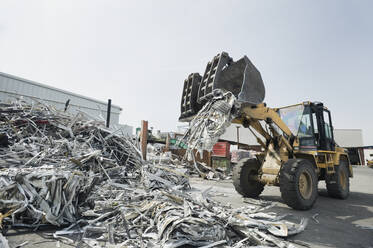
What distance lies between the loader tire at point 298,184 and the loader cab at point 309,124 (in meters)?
1.31

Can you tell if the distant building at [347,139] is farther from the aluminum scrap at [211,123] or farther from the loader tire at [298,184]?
the aluminum scrap at [211,123]

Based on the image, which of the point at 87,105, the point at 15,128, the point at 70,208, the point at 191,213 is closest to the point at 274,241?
the point at 191,213

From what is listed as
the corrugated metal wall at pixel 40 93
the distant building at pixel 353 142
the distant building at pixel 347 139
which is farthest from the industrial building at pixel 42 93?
the distant building at pixel 353 142

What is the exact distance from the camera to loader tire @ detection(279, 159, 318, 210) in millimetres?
4848

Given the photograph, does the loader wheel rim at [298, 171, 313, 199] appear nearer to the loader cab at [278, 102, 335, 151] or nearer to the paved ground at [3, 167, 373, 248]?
the paved ground at [3, 167, 373, 248]

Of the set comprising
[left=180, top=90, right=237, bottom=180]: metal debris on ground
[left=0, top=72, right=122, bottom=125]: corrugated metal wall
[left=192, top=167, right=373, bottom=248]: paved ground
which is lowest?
[left=192, top=167, right=373, bottom=248]: paved ground

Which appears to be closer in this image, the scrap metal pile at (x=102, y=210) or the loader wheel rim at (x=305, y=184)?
the scrap metal pile at (x=102, y=210)

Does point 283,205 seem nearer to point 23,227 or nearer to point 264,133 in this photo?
point 264,133

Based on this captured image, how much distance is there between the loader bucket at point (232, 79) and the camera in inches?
178

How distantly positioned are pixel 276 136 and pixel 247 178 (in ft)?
5.42

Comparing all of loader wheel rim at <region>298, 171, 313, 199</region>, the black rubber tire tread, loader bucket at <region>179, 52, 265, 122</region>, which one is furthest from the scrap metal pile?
the black rubber tire tread

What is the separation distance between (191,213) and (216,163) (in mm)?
11121

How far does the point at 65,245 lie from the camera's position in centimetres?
272

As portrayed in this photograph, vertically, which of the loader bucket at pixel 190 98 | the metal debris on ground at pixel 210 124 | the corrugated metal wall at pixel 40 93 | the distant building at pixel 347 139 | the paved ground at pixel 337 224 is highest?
the corrugated metal wall at pixel 40 93
